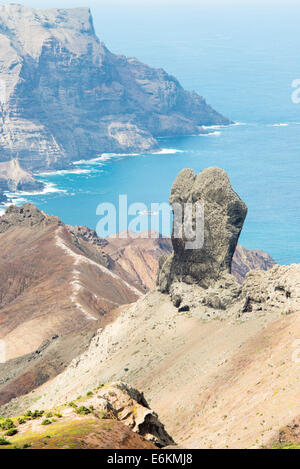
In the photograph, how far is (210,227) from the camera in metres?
79.9

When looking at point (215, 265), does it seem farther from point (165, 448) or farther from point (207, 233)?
point (165, 448)

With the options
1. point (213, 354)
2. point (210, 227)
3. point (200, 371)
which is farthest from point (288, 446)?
point (210, 227)

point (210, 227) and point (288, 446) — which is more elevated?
point (210, 227)

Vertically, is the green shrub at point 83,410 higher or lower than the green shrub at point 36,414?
higher

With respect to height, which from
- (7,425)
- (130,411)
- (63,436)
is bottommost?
(130,411)

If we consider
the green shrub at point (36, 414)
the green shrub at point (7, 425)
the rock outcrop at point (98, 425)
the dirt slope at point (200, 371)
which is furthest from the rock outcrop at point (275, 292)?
the green shrub at point (7, 425)

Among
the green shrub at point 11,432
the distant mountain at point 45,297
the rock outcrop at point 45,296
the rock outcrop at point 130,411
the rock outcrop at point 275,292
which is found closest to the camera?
the green shrub at point 11,432

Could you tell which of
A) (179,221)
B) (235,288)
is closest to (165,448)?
(235,288)

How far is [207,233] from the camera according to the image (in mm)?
80062

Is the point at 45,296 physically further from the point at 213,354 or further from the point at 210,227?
the point at 213,354

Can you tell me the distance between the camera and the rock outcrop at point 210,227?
79.7m

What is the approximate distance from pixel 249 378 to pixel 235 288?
2256 centimetres

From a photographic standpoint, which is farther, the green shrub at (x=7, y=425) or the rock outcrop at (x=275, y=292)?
the rock outcrop at (x=275, y=292)

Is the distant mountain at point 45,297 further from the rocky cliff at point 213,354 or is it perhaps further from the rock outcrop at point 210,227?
the rock outcrop at point 210,227
